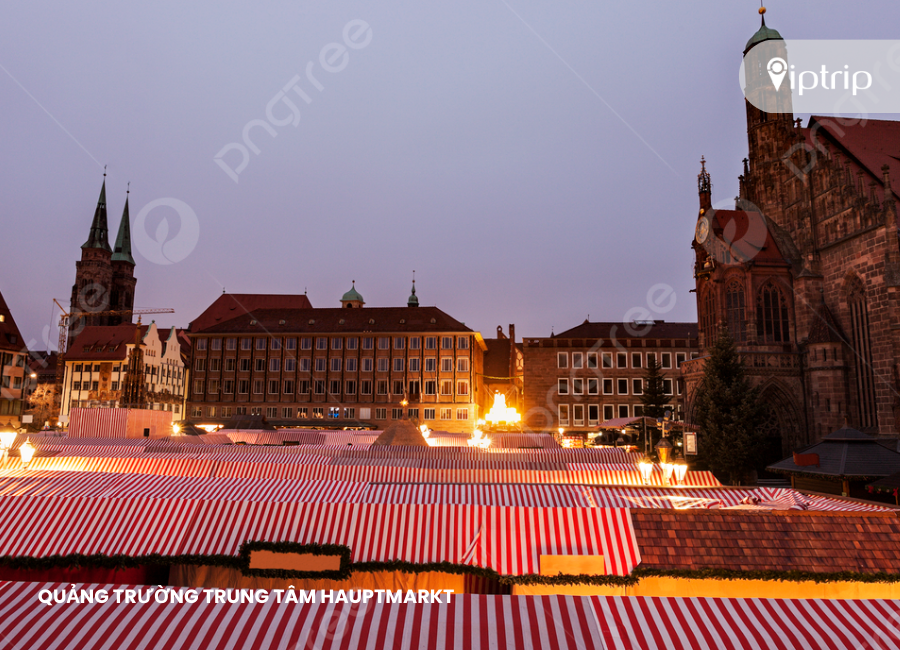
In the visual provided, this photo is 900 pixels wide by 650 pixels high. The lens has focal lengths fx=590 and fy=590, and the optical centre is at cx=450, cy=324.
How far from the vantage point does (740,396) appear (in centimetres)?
3469

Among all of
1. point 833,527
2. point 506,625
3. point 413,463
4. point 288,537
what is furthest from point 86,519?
point 833,527

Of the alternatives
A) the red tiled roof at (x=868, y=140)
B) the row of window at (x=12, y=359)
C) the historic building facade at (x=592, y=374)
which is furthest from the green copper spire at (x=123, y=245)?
the red tiled roof at (x=868, y=140)

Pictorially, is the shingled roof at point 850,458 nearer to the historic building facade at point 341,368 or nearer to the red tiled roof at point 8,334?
the historic building facade at point 341,368

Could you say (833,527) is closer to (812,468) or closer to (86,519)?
(86,519)

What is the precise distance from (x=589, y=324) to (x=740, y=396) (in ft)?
136

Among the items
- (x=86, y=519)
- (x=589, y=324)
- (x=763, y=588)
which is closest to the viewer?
(x=763, y=588)

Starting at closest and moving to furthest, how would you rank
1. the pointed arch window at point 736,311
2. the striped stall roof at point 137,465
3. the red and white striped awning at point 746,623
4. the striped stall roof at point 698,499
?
the red and white striped awning at point 746,623 → the striped stall roof at point 698,499 → the striped stall roof at point 137,465 → the pointed arch window at point 736,311

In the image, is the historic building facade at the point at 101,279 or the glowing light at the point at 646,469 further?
the historic building facade at the point at 101,279

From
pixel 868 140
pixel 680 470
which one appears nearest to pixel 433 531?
pixel 680 470

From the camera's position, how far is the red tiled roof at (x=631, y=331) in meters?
74.2

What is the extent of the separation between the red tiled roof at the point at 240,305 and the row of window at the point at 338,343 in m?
15.7

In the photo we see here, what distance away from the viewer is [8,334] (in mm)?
79312

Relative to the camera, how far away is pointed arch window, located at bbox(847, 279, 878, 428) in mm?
35406

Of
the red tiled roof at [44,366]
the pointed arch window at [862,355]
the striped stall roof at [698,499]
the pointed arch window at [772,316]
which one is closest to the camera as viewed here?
the striped stall roof at [698,499]
